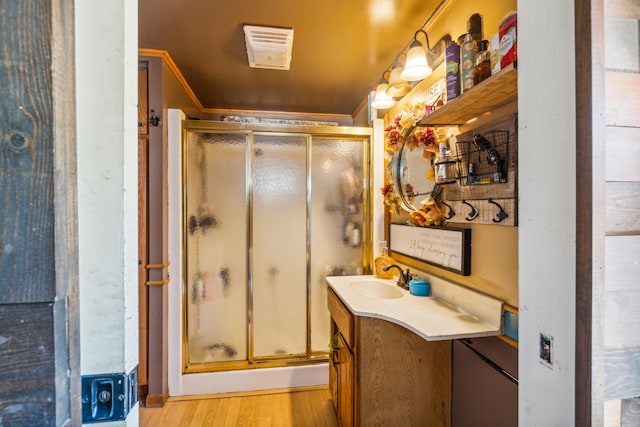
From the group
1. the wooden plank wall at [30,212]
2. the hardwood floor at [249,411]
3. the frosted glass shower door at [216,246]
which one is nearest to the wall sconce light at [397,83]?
the frosted glass shower door at [216,246]

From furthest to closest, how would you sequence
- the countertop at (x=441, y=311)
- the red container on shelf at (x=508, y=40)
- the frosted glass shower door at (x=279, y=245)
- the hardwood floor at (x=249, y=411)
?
the frosted glass shower door at (x=279, y=245)
the hardwood floor at (x=249, y=411)
the countertop at (x=441, y=311)
the red container on shelf at (x=508, y=40)

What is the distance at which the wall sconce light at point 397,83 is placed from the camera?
1.97 m

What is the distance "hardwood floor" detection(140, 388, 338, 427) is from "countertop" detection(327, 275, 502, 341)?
95 centimetres

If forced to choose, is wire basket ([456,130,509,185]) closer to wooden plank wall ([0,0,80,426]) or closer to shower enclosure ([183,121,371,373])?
shower enclosure ([183,121,371,373])

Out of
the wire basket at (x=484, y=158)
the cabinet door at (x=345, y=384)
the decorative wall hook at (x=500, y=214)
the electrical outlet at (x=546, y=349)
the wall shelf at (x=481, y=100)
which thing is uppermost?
the wall shelf at (x=481, y=100)

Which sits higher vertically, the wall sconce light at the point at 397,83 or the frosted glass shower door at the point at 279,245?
the wall sconce light at the point at 397,83

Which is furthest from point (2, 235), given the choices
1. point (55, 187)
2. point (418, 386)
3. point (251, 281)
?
point (251, 281)

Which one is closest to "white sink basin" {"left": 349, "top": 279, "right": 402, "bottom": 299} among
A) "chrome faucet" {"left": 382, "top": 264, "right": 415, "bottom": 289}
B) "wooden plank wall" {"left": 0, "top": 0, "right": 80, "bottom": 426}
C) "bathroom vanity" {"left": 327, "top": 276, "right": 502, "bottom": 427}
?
"chrome faucet" {"left": 382, "top": 264, "right": 415, "bottom": 289}

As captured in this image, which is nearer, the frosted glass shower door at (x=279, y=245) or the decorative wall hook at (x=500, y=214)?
the decorative wall hook at (x=500, y=214)

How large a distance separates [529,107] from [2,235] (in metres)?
1.23

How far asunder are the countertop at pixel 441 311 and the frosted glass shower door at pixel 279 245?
30.8 inches

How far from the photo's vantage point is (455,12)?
1.59 metres

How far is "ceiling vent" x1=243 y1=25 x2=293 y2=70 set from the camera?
1.90m

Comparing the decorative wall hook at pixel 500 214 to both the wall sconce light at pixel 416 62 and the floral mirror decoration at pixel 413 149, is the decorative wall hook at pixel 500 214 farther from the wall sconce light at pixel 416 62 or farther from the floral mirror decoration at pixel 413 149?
the wall sconce light at pixel 416 62
